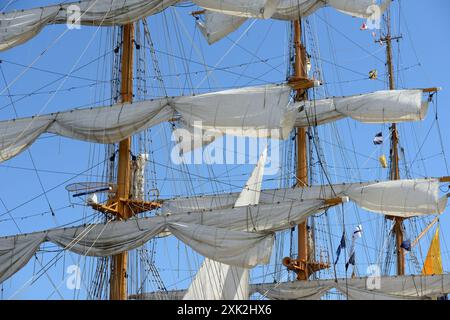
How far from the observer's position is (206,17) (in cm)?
4750

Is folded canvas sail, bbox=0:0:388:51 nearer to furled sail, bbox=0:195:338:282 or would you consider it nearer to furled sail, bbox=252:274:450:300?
furled sail, bbox=0:195:338:282

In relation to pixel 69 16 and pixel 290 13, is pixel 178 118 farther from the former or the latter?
pixel 290 13

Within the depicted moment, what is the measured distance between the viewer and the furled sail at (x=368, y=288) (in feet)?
150

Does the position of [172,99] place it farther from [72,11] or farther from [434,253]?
[434,253]

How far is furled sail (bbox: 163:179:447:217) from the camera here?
46.6 m

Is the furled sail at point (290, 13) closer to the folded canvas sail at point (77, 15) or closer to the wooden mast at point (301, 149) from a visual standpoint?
the wooden mast at point (301, 149)

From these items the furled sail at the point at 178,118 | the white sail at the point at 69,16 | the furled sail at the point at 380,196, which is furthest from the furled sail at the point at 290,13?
the furled sail at the point at 380,196

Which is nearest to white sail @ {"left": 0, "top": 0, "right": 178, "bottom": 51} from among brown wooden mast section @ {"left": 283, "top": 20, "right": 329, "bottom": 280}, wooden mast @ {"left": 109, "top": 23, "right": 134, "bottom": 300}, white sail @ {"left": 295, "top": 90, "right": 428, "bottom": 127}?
wooden mast @ {"left": 109, "top": 23, "right": 134, "bottom": 300}

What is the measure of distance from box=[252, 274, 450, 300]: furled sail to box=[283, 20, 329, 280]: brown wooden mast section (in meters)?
0.76

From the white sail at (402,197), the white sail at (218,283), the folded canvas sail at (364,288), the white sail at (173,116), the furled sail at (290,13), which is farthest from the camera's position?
the white sail at (402,197)

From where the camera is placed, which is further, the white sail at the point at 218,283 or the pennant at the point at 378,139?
the pennant at the point at 378,139

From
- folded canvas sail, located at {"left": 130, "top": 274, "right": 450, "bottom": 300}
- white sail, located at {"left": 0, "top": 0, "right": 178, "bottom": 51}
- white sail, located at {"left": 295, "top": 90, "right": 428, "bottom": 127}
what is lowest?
folded canvas sail, located at {"left": 130, "top": 274, "right": 450, "bottom": 300}

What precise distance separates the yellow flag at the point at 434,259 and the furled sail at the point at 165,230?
15961 millimetres

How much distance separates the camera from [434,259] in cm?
A: 5256
